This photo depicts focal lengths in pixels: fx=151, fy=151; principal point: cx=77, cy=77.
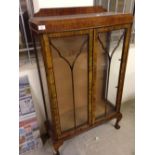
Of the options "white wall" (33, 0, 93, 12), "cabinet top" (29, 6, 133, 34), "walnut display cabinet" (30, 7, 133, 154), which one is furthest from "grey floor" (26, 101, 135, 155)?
"white wall" (33, 0, 93, 12)

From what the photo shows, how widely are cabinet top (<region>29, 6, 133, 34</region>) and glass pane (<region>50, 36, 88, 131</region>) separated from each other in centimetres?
9

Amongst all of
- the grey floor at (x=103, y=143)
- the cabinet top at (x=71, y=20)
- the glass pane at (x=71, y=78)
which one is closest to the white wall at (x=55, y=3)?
the cabinet top at (x=71, y=20)

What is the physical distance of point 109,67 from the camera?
4.31 ft

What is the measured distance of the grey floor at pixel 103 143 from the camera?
56.5 inches

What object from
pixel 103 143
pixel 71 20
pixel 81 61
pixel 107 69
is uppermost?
pixel 71 20

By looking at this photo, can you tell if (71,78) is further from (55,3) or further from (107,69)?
(55,3)

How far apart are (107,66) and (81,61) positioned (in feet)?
0.95

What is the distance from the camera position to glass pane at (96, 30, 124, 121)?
1181 millimetres

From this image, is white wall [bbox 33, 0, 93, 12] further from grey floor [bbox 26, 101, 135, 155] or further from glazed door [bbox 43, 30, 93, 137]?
grey floor [bbox 26, 101, 135, 155]

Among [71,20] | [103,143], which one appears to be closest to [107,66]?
[71,20]

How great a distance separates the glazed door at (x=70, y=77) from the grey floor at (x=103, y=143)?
0.26m

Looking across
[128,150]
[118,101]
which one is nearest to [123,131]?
[128,150]

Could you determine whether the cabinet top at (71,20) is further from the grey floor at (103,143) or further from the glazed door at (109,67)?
the grey floor at (103,143)
